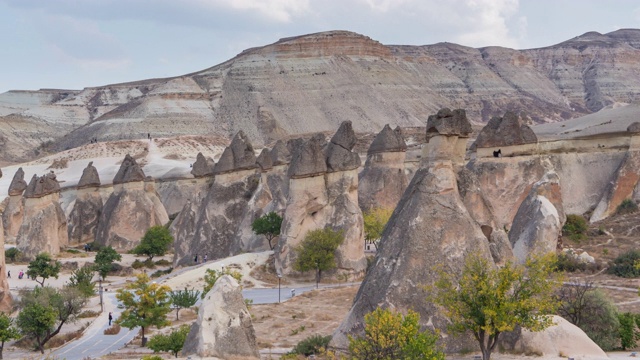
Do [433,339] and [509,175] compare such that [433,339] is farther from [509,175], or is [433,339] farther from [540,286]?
[509,175]

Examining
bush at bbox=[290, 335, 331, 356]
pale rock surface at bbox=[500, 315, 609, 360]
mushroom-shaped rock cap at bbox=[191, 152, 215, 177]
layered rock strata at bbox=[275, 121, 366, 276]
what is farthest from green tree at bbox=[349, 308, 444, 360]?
mushroom-shaped rock cap at bbox=[191, 152, 215, 177]

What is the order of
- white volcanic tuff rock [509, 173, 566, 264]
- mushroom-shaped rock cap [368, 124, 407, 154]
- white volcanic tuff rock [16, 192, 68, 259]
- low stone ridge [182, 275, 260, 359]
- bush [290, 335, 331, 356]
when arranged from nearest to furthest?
low stone ridge [182, 275, 260, 359]
bush [290, 335, 331, 356]
white volcanic tuff rock [509, 173, 566, 264]
mushroom-shaped rock cap [368, 124, 407, 154]
white volcanic tuff rock [16, 192, 68, 259]

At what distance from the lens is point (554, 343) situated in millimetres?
16734

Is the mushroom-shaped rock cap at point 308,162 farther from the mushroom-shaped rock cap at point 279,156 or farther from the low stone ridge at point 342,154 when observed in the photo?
the mushroom-shaped rock cap at point 279,156

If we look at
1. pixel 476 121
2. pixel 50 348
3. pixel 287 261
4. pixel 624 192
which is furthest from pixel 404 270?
pixel 476 121

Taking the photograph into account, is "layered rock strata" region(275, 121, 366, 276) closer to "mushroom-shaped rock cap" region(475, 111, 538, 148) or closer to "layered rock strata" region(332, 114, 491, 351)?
"mushroom-shaped rock cap" region(475, 111, 538, 148)

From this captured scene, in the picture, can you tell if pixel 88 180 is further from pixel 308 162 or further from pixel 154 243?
pixel 308 162

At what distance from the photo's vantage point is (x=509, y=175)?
42.1 meters

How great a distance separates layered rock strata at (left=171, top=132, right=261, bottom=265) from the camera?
41.9 metres

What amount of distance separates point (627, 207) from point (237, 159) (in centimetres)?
2110

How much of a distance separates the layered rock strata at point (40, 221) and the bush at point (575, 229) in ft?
99.1

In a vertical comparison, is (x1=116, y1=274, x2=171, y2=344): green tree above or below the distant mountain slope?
below

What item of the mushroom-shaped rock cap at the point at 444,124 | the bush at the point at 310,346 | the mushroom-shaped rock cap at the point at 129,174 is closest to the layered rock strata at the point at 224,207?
the mushroom-shaped rock cap at the point at 129,174

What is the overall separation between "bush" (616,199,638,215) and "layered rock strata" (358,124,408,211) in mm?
11956
